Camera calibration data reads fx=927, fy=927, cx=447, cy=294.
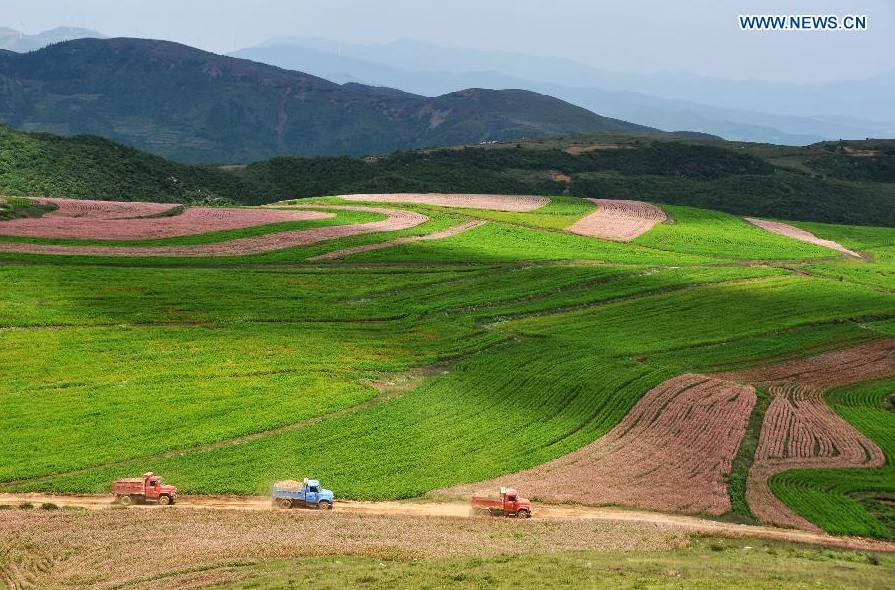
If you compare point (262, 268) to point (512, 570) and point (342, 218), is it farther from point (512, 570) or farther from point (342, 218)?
point (512, 570)

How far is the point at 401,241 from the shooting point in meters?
102

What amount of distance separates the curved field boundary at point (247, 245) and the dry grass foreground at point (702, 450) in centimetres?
4914

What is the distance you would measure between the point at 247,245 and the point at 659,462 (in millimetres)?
57723

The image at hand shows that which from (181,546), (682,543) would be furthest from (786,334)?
(181,546)

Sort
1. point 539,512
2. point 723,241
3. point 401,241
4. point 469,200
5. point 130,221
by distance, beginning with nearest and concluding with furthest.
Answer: point 539,512
point 130,221
point 401,241
point 723,241
point 469,200

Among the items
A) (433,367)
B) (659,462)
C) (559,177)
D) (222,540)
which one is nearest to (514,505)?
(659,462)

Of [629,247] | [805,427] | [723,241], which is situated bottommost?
[805,427]

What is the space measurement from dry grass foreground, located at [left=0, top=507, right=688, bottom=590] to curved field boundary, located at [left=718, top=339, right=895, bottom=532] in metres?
8.20

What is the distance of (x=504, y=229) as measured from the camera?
11600cm

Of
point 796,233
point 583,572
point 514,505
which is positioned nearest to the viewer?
point 583,572

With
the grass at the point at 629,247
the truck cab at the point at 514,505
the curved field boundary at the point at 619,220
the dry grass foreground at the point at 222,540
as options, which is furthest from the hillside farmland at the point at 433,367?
the curved field boundary at the point at 619,220

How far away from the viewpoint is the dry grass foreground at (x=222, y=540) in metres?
33.5

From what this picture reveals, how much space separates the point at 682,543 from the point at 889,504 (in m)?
13.5

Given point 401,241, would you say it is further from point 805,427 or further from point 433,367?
point 805,427
